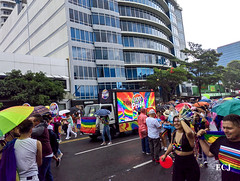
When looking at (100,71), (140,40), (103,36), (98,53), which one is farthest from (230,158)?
(140,40)

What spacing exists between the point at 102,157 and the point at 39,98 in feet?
56.0

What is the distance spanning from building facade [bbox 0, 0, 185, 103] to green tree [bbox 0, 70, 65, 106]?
710 centimetres

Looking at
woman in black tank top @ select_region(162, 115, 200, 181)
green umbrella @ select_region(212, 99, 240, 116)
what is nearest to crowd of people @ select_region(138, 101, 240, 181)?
woman in black tank top @ select_region(162, 115, 200, 181)

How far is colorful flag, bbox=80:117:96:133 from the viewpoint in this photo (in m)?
10.4

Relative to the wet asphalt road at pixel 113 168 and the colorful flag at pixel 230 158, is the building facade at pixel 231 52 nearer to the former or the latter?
the wet asphalt road at pixel 113 168

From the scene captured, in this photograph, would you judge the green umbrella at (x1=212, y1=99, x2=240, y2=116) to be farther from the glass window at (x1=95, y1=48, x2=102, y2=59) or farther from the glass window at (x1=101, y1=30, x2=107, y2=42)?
the glass window at (x1=101, y1=30, x2=107, y2=42)

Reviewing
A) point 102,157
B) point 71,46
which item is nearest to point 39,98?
point 71,46

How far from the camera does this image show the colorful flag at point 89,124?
34.0 ft

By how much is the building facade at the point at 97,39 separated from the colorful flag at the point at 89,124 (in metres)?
20.0

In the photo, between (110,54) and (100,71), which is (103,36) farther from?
(100,71)

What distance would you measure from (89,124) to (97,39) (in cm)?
2579

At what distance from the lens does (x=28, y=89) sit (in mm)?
21750

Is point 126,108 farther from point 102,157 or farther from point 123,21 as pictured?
point 123,21

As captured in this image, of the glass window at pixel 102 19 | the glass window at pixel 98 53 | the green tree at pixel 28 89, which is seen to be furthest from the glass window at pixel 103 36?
the green tree at pixel 28 89
